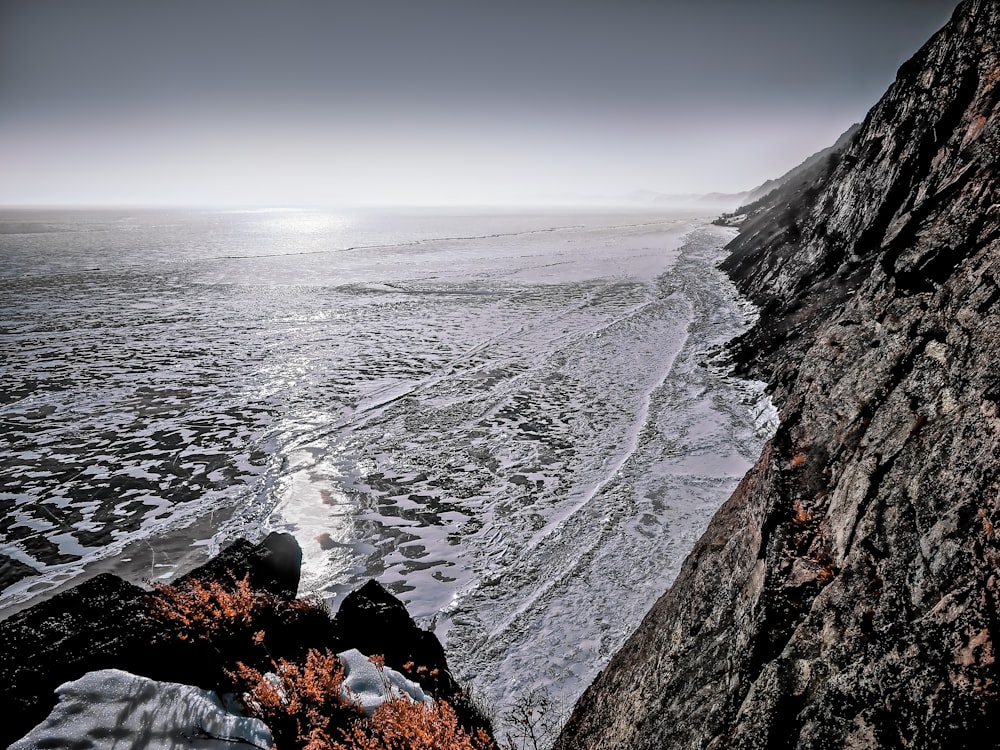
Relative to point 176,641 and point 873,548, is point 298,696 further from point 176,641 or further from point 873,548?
point 873,548

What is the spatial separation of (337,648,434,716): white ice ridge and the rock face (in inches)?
71.9

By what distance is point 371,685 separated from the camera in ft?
18.1

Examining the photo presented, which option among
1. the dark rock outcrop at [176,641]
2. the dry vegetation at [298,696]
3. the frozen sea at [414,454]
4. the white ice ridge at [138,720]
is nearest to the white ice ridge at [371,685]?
the dry vegetation at [298,696]

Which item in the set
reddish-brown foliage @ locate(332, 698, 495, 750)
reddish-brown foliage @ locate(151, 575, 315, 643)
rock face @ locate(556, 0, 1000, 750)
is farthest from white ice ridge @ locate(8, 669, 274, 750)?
rock face @ locate(556, 0, 1000, 750)

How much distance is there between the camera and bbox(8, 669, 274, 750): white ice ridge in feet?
13.8

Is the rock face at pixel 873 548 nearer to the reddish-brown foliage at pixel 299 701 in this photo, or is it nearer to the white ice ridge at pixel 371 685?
the white ice ridge at pixel 371 685

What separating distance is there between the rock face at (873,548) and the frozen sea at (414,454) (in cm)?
283

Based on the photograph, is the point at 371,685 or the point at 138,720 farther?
the point at 371,685

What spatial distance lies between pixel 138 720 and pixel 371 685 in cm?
212

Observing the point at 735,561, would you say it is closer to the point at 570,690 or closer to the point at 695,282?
the point at 570,690

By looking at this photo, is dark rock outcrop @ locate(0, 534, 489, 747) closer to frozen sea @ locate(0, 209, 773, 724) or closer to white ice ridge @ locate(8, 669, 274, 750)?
white ice ridge @ locate(8, 669, 274, 750)

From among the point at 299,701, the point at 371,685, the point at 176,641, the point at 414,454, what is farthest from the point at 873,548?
the point at 414,454

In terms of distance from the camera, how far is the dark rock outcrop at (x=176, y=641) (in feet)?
15.0


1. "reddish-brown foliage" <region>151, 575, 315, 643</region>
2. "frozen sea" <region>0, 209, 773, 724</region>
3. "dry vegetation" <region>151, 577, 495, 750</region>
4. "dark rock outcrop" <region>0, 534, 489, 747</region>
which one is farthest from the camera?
"frozen sea" <region>0, 209, 773, 724</region>
